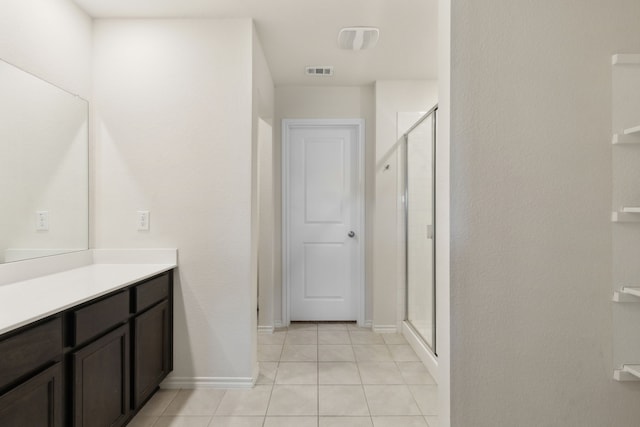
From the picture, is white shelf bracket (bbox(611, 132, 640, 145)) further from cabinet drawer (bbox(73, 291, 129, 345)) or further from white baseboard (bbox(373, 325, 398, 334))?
white baseboard (bbox(373, 325, 398, 334))

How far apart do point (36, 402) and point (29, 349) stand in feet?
0.67

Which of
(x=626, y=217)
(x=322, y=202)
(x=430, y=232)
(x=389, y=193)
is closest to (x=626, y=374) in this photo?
(x=626, y=217)

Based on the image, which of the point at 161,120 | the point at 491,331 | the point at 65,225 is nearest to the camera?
Answer: the point at 491,331

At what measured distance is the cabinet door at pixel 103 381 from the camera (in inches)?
59.7

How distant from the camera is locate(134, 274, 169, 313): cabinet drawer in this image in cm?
199

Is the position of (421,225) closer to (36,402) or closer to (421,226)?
(421,226)

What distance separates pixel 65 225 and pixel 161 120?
2.92 feet

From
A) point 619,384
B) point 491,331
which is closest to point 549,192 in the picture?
point 491,331

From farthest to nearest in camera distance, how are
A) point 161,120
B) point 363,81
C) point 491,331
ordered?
point 363,81 < point 161,120 < point 491,331

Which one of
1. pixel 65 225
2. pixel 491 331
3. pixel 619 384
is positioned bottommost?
pixel 619 384

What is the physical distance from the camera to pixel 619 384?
1.59m

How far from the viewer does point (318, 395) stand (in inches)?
93.4

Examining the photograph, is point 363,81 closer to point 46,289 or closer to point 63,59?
point 63,59

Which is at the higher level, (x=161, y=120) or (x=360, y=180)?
(x=161, y=120)
